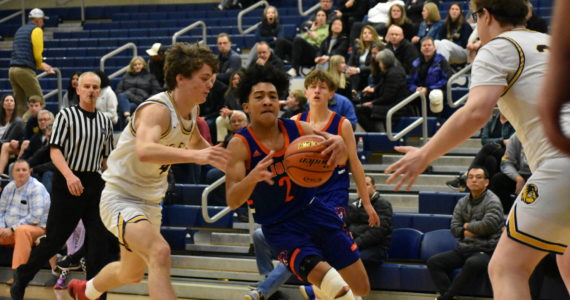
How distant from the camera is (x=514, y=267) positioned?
3477 millimetres

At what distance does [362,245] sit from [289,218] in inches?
114

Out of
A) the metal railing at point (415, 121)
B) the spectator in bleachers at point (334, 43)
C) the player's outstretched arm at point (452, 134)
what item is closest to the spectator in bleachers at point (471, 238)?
the metal railing at point (415, 121)

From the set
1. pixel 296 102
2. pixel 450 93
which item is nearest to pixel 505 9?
pixel 296 102

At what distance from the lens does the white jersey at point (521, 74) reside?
3.52m

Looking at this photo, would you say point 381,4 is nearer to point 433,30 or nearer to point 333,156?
point 433,30

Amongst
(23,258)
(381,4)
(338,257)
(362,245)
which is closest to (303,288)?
(362,245)

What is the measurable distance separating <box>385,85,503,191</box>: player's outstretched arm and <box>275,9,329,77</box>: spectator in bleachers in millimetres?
9302

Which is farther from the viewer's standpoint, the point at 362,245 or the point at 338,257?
the point at 362,245

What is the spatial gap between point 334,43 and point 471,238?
5.46m

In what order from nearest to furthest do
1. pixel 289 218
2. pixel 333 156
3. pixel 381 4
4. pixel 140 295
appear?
1. pixel 333 156
2. pixel 289 218
3. pixel 140 295
4. pixel 381 4

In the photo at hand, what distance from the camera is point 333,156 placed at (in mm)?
4777

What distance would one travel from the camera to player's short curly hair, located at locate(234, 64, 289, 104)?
5.31m

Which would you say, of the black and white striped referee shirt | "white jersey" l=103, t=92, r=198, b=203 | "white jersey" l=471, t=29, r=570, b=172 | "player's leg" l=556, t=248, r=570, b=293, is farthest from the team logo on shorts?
the black and white striped referee shirt

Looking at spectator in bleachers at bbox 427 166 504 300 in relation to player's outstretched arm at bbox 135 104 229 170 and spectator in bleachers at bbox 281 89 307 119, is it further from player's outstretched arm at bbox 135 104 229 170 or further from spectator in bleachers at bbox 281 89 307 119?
player's outstretched arm at bbox 135 104 229 170
